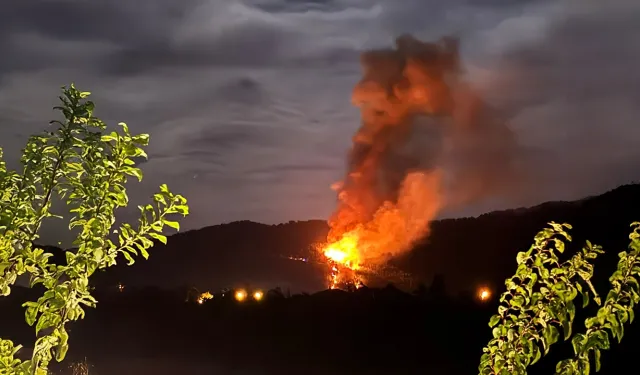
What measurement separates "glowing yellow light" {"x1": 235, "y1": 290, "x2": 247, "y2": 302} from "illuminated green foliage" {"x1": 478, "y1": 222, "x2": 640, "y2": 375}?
149 ft

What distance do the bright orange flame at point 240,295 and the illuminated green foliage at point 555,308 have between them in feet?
149

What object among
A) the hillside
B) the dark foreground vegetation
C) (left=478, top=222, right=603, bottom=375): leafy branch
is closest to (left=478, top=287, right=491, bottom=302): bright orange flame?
the dark foreground vegetation

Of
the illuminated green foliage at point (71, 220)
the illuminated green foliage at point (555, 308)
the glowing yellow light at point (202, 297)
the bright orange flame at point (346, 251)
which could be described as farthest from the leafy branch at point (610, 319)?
the bright orange flame at point (346, 251)

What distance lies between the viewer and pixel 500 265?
71.6m

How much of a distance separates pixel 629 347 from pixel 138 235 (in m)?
33.9

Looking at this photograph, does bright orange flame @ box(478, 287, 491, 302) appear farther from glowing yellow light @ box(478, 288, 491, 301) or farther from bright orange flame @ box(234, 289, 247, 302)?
bright orange flame @ box(234, 289, 247, 302)

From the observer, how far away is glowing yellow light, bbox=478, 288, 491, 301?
42406 mm

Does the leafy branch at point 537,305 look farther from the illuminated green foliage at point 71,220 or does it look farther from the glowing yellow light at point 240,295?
the glowing yellow light at point 240,295

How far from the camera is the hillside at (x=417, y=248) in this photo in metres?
72.5

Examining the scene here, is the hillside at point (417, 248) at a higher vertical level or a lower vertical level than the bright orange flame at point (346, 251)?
higher

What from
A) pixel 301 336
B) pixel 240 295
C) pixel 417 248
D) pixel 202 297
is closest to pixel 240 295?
pixel 240 295

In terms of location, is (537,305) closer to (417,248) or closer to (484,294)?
(484,294)

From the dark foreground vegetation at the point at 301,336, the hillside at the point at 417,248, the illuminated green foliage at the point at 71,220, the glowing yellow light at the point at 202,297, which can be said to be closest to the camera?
the illuminated green foliage at the point at 71,220

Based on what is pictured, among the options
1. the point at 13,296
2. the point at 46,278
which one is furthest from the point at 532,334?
the point at 13,296
